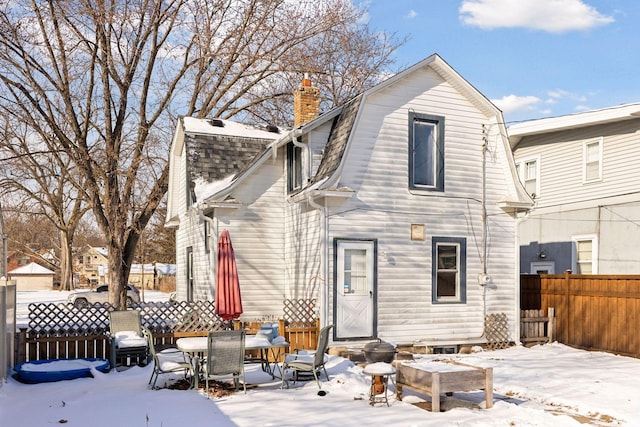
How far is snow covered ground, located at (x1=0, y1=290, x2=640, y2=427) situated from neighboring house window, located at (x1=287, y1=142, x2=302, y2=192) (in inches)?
201

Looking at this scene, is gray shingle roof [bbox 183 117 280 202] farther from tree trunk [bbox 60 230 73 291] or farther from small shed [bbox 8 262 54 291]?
small shed [bbox 8 262 54 291]

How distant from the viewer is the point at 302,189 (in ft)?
47.0

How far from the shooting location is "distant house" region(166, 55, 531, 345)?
44.0 feet

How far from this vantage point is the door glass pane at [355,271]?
13.4 m

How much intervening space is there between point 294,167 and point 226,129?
3.22 meters

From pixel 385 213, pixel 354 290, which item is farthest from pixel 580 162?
pixel 354 290

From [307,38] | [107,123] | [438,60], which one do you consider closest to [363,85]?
[307,38]

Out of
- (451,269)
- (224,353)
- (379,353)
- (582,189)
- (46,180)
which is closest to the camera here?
(224,353)

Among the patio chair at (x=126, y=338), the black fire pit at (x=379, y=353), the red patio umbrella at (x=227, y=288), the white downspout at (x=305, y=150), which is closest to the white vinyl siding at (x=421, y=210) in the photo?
the white downspout at (x=305, y=150)

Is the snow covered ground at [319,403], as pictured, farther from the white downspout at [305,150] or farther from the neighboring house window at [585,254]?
the neighboring house window at [585,254]

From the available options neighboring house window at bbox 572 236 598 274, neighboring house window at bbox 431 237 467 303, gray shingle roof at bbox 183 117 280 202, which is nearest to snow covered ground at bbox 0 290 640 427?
neighboring house window at bbox 431 237 467 303

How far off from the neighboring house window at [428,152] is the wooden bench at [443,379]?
6.16 meters

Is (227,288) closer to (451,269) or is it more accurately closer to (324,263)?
(324,263)

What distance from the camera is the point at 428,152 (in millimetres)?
14414
